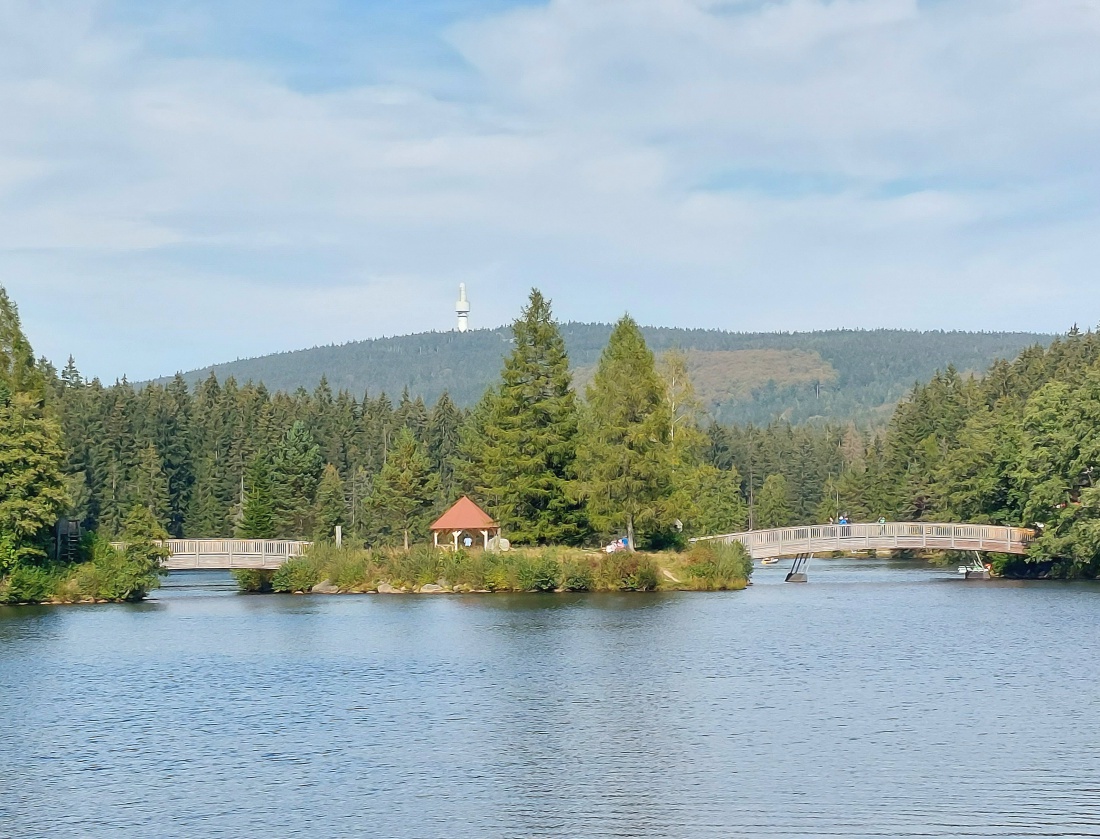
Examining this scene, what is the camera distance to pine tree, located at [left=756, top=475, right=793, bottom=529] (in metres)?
177

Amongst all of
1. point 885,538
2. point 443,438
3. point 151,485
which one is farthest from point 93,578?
point 443,438

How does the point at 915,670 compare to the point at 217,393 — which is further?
the point at 217,393

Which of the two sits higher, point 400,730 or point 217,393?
point 217,393

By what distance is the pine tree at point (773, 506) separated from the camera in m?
177

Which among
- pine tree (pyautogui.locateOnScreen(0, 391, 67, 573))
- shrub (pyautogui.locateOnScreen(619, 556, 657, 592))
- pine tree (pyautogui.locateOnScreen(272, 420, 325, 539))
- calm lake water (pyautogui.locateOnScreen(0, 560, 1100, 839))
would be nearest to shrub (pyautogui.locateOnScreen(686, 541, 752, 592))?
shrub (pyautogui.locateOnScreen(619, 556, 657, 592))

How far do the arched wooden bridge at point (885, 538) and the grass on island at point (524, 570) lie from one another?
4.24 m

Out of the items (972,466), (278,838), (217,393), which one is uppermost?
(217,393)

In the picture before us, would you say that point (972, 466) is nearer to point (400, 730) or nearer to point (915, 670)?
point (915, 670)

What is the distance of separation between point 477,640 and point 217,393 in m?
121

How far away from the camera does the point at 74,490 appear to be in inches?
4643

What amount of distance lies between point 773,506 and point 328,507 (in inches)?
3167

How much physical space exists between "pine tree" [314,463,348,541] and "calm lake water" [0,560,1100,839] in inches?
1766

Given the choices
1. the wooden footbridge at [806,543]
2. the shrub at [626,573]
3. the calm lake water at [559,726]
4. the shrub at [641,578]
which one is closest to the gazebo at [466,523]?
the wooden footbridge at [806,543]

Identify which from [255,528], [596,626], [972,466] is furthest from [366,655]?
[972,466]
